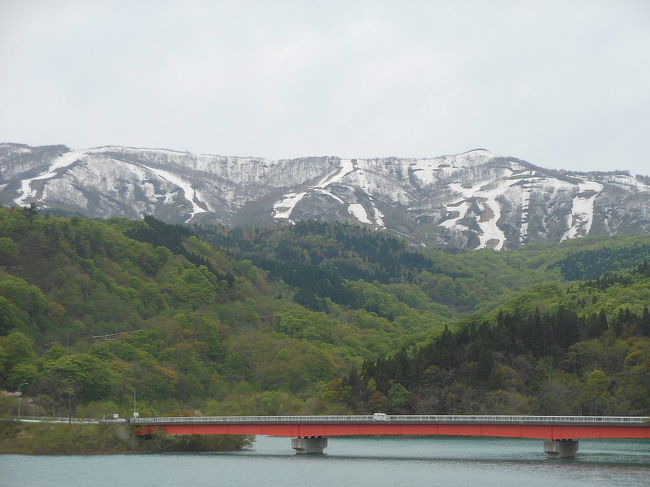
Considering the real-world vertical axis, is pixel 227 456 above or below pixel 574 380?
below

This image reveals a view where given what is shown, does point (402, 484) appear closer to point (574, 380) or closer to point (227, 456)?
point (227, 456)

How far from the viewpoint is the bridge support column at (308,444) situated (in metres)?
159

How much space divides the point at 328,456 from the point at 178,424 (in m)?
22.6

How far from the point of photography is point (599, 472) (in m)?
127

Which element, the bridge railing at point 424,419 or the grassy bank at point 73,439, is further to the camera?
the grassy bank at point 73,439

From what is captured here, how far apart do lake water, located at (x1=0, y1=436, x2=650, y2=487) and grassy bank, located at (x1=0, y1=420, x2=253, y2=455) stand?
3.52 metres

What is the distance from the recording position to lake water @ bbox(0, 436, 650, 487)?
12094cm

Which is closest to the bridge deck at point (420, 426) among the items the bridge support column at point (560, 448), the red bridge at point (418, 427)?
the red bridge at point (418, 427)

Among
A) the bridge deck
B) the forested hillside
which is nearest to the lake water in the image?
the bridge deck

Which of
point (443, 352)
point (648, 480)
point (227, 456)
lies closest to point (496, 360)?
point (443, 352)

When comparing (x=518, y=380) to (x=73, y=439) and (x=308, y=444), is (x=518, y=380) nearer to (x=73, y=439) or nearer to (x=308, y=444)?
(x=308, y=444)

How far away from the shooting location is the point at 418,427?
150500mm

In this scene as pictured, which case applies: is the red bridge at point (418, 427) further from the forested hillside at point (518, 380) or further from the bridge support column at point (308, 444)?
the forested hillside at point (518, 380)

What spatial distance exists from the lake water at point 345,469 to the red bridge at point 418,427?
11.0 ft
